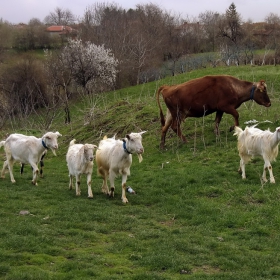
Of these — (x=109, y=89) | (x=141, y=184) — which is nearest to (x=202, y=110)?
(x=141, y=184)

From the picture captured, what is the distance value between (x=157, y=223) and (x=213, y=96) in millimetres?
7872

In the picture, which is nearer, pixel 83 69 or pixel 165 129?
pixel 165 129

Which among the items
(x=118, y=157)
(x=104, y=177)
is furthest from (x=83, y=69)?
(x=118, y=157)

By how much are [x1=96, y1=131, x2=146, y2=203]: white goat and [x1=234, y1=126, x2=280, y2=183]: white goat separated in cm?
317

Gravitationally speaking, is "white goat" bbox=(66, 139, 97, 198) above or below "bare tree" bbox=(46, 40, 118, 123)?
below

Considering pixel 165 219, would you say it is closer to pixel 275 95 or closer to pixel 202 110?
pixel 202 110

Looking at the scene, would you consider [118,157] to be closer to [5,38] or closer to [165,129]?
[165,129]

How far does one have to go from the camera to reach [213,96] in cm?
1585

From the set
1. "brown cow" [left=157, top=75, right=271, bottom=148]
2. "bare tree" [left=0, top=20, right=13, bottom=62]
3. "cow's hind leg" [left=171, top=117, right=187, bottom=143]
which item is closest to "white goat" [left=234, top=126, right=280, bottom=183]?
"brown cow" [left=157, top=75, right=271, bottom=148]

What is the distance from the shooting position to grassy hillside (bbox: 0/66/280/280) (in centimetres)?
674

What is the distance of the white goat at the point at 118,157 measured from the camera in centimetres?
1022

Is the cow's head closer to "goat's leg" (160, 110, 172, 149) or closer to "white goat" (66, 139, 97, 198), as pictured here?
"goat's leg" (160, 110, 172, 149)

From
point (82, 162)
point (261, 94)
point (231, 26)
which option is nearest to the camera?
point (82, 162)

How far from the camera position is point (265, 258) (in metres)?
7.08
